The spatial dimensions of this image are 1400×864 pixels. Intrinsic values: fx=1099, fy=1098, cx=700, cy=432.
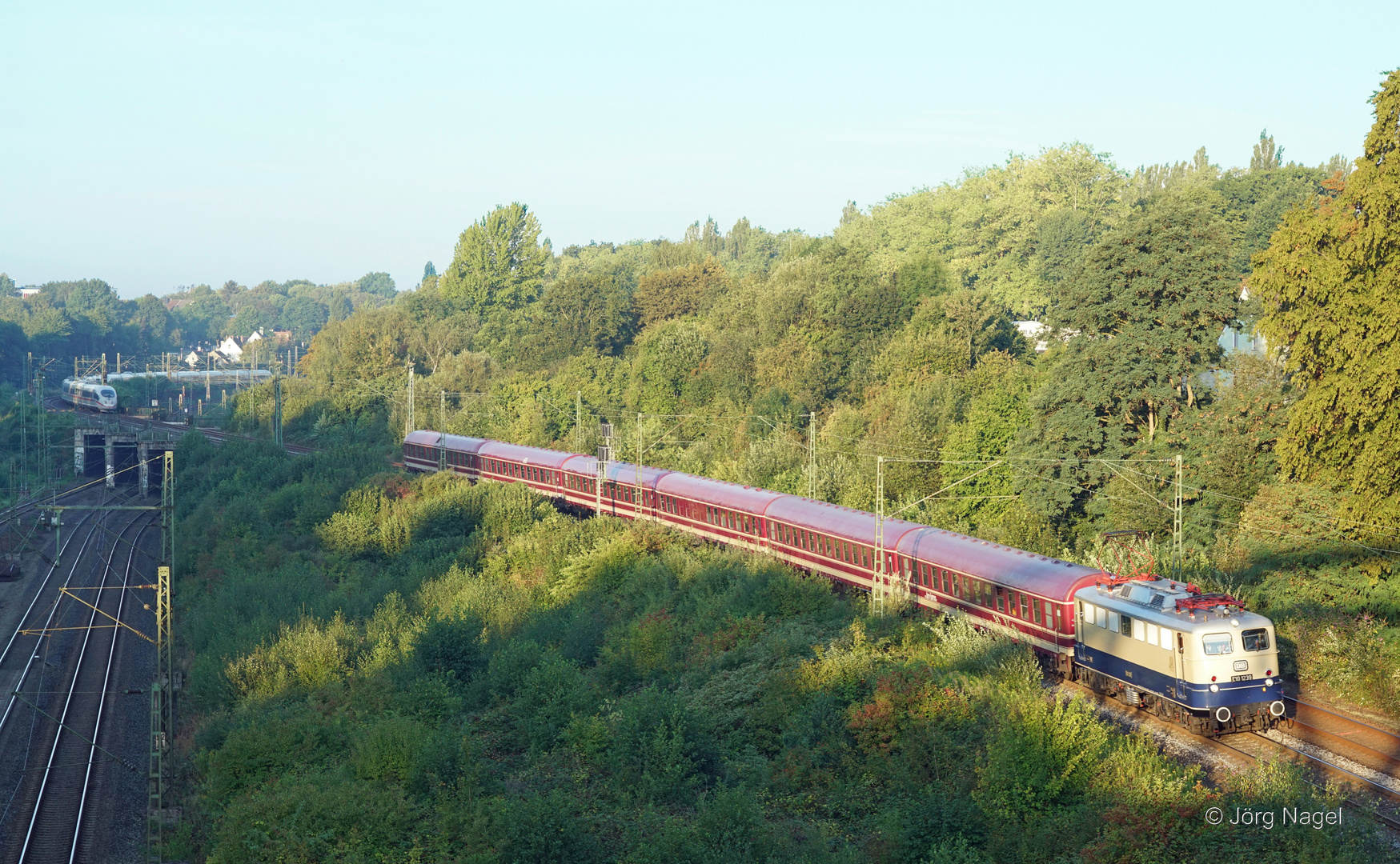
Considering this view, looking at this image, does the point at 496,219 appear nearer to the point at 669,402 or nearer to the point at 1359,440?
the point at 669,402

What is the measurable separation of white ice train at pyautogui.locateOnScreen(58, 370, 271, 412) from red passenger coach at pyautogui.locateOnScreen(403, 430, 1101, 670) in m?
67.3

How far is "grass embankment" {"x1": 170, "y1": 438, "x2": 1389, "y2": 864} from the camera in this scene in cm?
2133

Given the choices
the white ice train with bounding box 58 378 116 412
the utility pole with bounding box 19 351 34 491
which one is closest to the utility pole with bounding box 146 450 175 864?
the utility pole with bounding box 19 351 34 491

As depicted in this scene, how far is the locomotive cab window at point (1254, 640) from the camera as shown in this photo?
2339 centimetres

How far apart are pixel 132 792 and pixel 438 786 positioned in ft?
43.9

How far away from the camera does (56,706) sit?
4084 cm

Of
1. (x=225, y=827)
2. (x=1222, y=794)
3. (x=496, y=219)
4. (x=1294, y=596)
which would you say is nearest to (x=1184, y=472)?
(x=1294, y=596)

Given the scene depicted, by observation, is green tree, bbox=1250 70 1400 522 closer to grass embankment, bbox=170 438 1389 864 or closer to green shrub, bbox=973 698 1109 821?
grass embankment, bbox=170 438 1389 864

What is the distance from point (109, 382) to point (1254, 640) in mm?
136785

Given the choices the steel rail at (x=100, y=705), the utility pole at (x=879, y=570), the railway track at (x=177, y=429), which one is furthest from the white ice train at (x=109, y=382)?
the utility pole at (x=879, y=570)

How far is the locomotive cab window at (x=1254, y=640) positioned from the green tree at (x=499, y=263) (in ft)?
347

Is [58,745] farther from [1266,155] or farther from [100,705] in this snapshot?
[1266,155]

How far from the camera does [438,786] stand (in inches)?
1067

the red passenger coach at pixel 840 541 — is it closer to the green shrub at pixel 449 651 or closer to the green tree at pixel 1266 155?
the green shrub at pixel 449 651
